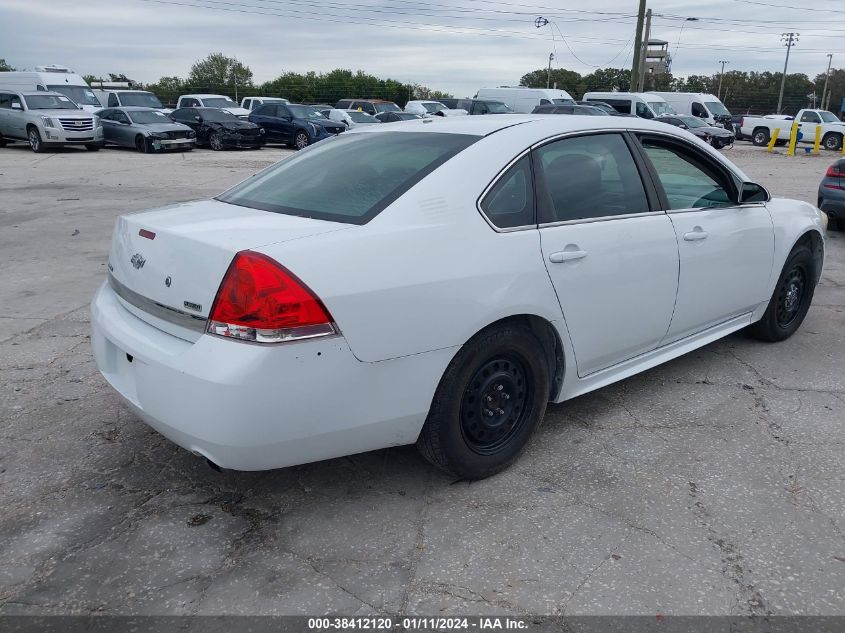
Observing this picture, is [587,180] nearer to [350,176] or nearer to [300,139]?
[350,176]

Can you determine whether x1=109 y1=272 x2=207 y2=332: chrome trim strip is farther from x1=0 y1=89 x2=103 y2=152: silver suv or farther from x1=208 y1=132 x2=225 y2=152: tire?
x1=208 y1=132 x2=225 y2=152: tire

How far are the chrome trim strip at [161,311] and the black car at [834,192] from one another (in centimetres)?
864

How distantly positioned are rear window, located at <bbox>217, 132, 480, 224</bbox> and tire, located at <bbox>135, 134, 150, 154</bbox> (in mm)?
20513

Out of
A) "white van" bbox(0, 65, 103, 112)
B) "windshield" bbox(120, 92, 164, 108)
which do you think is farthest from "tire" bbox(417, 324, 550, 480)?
"windshield" bbox(120, 92, 164, 108)

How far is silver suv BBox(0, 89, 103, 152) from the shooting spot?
21312 millimetres

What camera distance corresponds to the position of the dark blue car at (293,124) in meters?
25.1

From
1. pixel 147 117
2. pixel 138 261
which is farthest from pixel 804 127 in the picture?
pixel 138 261

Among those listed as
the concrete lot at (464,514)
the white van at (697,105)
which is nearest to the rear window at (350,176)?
the concrete lot at (464,514)

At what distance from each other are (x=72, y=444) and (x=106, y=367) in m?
0.68

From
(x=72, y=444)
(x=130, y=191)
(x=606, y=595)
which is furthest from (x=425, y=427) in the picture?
(x=130, y=191)

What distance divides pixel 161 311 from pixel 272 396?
0.66 m

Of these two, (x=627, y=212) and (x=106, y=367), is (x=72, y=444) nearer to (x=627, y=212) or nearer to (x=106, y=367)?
(x=106, y=367)

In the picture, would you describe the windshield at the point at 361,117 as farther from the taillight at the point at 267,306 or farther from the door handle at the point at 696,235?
the taillight at the point at 267,306

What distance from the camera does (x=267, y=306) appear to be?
2516 millimetres
